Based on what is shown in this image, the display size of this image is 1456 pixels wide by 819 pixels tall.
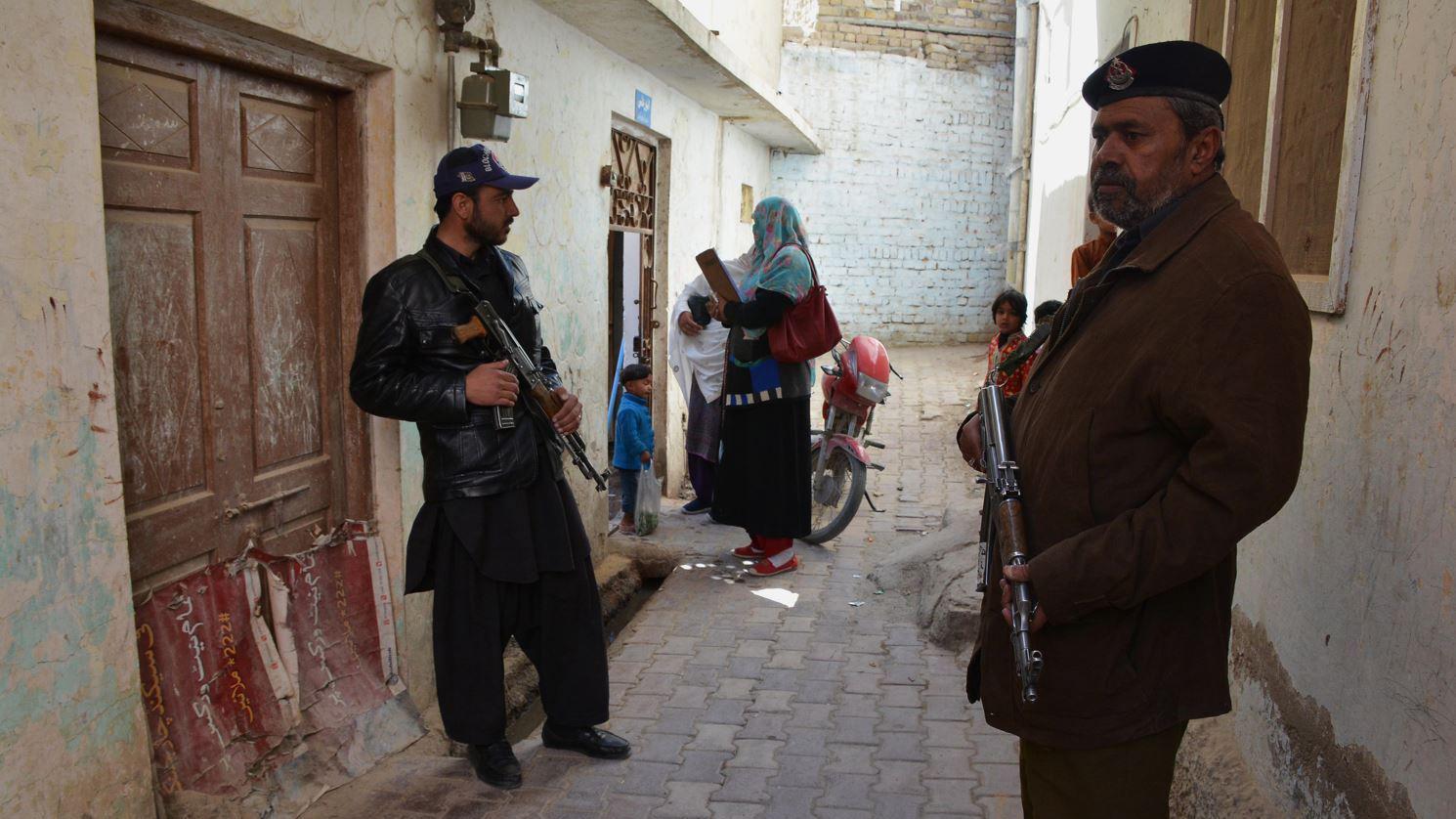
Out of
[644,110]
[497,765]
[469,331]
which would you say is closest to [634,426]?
[644,110]

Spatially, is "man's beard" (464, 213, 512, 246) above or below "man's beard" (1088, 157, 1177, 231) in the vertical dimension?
below

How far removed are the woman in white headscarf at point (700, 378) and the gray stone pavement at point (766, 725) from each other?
84 centimetres

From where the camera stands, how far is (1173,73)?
6.23 ft

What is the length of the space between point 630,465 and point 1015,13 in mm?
11562

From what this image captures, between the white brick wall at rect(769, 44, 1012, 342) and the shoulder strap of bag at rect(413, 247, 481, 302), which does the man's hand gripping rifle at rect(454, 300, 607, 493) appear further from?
the white brick wall at rect(769, 44, 1012, 342)

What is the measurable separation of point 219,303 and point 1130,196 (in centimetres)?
253

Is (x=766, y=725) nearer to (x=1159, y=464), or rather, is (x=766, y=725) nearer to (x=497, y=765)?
(x=497, y=765)

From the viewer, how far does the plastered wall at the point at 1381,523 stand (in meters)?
2.00

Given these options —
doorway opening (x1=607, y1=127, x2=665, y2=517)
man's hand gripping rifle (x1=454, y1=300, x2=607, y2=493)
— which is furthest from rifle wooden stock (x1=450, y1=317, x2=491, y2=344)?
doorway opening (x1=607, y1=127, x2=665, y2=517)

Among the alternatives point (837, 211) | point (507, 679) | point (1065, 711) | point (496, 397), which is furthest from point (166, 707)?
point (837, 211)

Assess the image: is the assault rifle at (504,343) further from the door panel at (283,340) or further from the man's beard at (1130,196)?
the man's beard at (1130,196)

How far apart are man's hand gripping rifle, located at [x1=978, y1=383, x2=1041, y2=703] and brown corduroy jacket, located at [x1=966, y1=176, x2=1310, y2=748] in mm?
30

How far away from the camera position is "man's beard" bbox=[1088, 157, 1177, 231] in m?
1.94

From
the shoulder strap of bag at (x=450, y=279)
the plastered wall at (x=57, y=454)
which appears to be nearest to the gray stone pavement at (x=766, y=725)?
the plastered wall at (x=57, y=454)
